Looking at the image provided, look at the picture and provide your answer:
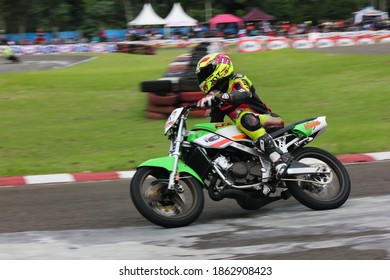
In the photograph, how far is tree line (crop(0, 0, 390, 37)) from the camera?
55531 mm

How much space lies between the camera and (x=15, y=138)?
11.7 m

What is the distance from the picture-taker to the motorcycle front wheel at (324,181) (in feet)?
19.9

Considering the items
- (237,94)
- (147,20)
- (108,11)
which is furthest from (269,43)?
(237,94)

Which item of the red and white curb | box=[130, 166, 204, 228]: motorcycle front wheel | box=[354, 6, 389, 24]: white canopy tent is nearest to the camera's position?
box=[130, 166, 204, 228]: motorcycle front wheel

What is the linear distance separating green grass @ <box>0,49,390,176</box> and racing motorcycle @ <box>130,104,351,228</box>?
11.1 ft

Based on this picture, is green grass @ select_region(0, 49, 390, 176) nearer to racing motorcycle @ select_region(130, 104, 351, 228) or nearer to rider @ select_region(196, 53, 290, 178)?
racing motorcycle @ select_region(130, 104, 351, 228)

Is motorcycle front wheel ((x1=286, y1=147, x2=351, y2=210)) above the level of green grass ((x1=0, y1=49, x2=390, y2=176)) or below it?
above

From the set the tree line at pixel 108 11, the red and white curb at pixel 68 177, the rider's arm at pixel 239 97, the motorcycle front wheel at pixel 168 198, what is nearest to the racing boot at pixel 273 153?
the rider's arm at pixel 239 97

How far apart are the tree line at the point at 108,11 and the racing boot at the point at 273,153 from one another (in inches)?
1986

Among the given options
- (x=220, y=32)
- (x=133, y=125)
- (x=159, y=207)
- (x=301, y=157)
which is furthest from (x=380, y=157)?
(x=220, y=32)

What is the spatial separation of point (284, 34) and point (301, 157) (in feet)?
142

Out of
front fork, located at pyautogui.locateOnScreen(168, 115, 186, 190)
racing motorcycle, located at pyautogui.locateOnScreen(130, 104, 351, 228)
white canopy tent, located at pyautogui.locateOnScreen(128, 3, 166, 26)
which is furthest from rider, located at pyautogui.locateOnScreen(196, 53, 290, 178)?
white canopy tent, located at pyautogui.locateOnScreen(128, 3, 166, 26)

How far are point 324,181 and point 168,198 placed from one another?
166cm

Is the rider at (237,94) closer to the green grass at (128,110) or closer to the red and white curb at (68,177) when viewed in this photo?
the red and white curb at (68,177)
